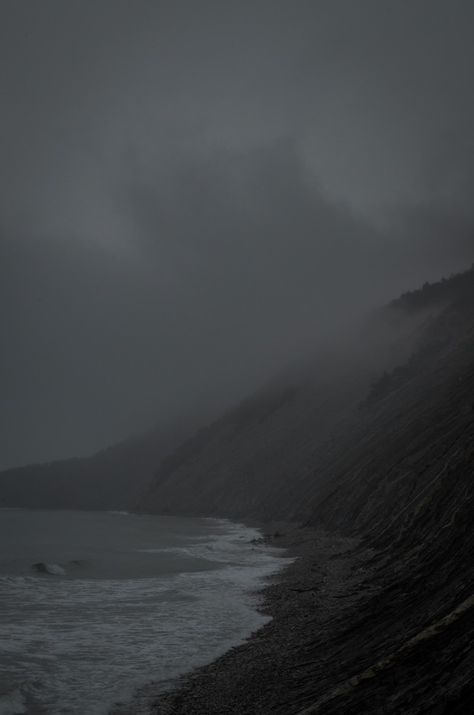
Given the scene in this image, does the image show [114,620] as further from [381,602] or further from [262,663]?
[381,602]

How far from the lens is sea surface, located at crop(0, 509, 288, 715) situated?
16.6 meters

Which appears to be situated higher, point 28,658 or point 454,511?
point 454,511

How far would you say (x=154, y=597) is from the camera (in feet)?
101

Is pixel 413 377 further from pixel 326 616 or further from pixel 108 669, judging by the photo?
pixel 108 669

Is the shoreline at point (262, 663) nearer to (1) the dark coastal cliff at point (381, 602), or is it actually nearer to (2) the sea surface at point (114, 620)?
(1) the dark coastal cliff at point (381, 602)

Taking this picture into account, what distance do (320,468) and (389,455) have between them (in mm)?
29792

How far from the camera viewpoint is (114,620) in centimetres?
2506

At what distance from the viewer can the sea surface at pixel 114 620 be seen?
54.5 feet

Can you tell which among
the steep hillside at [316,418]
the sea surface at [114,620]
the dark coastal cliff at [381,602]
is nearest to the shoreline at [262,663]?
the dark coastal cliff at [381,602]

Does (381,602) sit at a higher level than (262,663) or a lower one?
higher

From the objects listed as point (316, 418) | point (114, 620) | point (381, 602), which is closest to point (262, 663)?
point (381, 602)

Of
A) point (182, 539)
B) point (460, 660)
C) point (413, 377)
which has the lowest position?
point (182, 539)

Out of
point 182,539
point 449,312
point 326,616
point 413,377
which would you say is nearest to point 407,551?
point 326,616

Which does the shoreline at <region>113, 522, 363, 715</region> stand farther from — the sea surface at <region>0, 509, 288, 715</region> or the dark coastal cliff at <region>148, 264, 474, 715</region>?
the sea surface at <region>0, 509, 288, 715</region>
